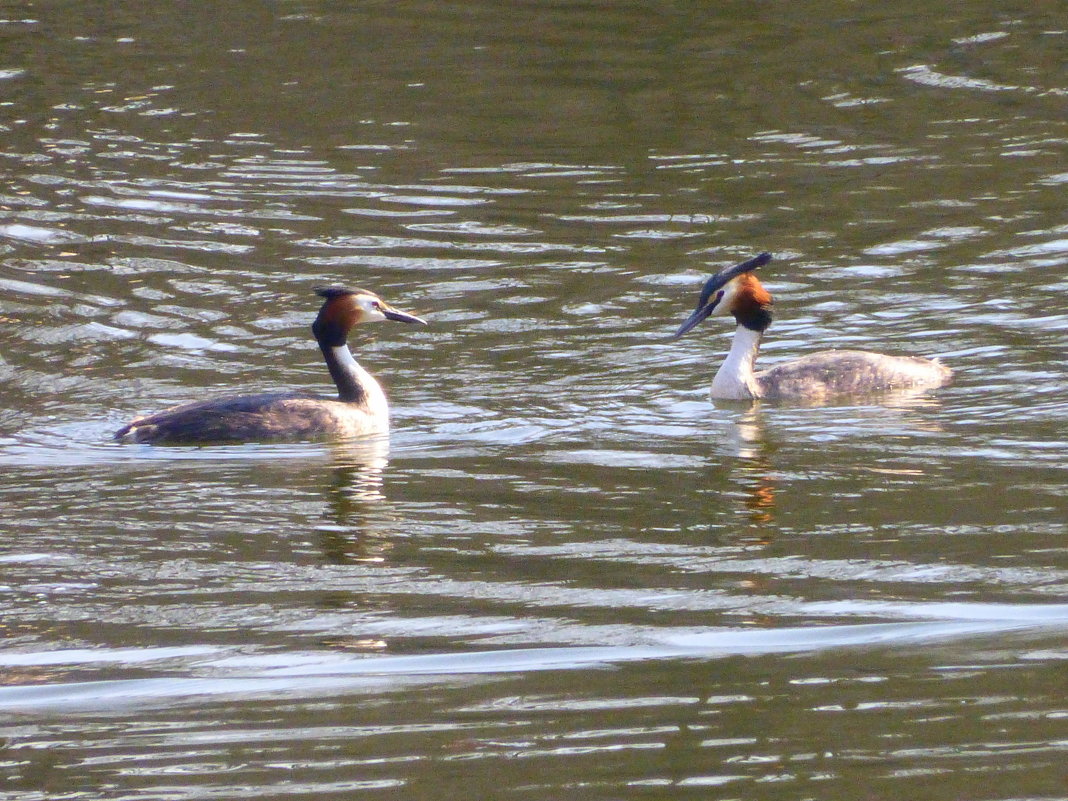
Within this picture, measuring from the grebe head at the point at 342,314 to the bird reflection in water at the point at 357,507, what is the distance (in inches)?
35.4

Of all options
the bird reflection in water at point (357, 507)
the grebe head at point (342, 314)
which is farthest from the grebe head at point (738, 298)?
the bird reflection in water at point (357, 507)

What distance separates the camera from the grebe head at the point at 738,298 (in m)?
12.7

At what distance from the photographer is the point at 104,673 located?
251 inches

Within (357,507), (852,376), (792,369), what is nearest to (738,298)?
(792,369)

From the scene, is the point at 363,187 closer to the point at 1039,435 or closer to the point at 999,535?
the point at 1039,435

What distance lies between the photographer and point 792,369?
12.3 metres

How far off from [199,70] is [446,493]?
1590 centimetres

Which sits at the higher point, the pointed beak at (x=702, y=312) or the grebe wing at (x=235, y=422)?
the pointed beak at (x=702, y=312)

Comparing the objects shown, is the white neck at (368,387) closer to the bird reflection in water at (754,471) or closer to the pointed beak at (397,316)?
the pointed beak at (397,316)

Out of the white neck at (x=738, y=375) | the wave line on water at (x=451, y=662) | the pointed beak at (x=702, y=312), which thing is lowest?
the white neck at (x=738, y=375)

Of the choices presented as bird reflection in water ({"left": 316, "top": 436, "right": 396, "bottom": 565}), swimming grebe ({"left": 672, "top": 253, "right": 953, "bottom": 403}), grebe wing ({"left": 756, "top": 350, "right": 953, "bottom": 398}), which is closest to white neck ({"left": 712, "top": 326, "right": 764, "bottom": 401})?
swimming grebe ({"left": 672, "top": 253, "right": 953, "bottom": 403})

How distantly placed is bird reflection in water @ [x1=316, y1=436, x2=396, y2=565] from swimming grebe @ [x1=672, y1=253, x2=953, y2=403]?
249cm

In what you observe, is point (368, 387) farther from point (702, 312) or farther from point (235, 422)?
point (702, 312)

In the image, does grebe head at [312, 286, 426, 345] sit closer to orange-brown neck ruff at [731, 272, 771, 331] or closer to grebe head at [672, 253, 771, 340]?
grebe head at [672, 253, 771, 340]
